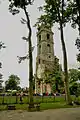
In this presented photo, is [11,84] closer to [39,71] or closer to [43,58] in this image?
[39,71]

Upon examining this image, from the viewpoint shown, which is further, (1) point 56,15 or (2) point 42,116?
(1) point 56,15

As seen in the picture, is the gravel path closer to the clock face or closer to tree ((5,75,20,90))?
the clock face

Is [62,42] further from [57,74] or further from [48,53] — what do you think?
[48,53]

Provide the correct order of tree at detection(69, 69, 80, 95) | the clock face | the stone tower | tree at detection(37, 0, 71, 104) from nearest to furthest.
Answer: tree at detection(37, 0, 71, 104) < tree at detection(69, 69, 80, 95) < the stone tower < the clock face

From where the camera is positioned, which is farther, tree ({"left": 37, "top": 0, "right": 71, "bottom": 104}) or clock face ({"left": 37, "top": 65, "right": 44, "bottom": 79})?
clock face ({"left": 37, "top": 65, "right": 44, "bottom": 79})

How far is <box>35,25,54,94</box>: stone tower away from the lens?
88.4 metres

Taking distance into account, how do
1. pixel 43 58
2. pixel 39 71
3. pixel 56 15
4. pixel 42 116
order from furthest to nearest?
pixel 43 58 < pixel 39 71 < pixel 56 15 < pixel 42 116

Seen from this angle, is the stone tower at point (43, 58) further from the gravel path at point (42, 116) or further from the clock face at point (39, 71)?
the gravel path at point (42, 116)

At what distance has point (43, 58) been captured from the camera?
92.5m

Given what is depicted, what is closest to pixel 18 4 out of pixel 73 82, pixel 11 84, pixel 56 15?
pixel 56 15

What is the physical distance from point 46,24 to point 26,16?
6.93m

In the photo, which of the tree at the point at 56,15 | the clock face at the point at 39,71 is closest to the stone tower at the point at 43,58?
the clock face at the point at 39,71

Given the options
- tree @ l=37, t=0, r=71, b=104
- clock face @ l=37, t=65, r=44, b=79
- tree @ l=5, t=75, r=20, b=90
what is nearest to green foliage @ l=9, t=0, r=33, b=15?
tree @ l=37, t=0, r=71, b=104

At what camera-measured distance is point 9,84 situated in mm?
128375
